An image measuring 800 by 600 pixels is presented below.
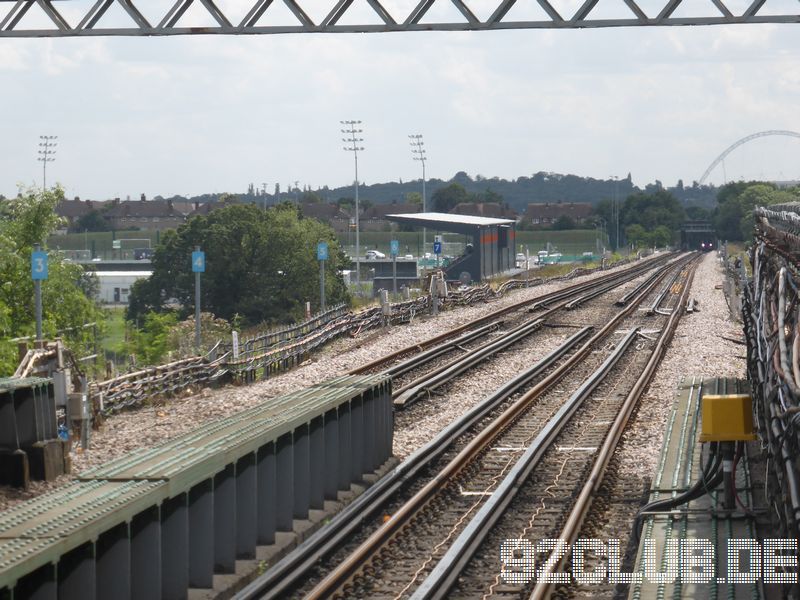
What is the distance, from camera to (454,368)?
84.0 feet

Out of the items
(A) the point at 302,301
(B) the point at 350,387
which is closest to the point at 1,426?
(B) the point at 350,387

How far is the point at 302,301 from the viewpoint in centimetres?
6362

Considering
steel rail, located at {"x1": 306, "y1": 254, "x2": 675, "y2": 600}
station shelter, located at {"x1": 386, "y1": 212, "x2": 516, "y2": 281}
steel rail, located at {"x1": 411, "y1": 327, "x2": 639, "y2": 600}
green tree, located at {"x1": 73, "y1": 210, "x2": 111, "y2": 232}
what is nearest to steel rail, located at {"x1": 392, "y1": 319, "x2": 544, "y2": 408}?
steel rail, located at {"x1": 306, "y1": 254, "x2": 675, "y2": 600}

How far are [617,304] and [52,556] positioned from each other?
40.0m

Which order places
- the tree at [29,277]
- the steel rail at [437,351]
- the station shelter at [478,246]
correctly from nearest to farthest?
the steel rail at [437,351] < the tree at [29,277] < the station shelter at [478,246]

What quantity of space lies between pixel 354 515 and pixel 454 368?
1238 cm

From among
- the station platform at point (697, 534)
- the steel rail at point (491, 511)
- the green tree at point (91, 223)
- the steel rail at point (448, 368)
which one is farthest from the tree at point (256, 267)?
the green tree at point (91, 223)

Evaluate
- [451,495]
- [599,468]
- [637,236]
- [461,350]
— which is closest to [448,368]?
[461,350]

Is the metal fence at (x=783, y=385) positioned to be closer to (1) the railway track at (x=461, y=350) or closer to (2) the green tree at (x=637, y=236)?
(1) the railway track at (x=461, y=350)

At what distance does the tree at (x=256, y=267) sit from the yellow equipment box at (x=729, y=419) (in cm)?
5123

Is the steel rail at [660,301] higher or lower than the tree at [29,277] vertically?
lower

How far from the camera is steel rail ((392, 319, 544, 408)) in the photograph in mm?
21766

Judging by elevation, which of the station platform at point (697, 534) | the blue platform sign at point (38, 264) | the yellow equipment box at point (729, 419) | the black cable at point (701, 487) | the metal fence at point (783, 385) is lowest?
the station platform at point (697, 534)

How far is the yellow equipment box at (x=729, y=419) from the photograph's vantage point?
35.5 ft
